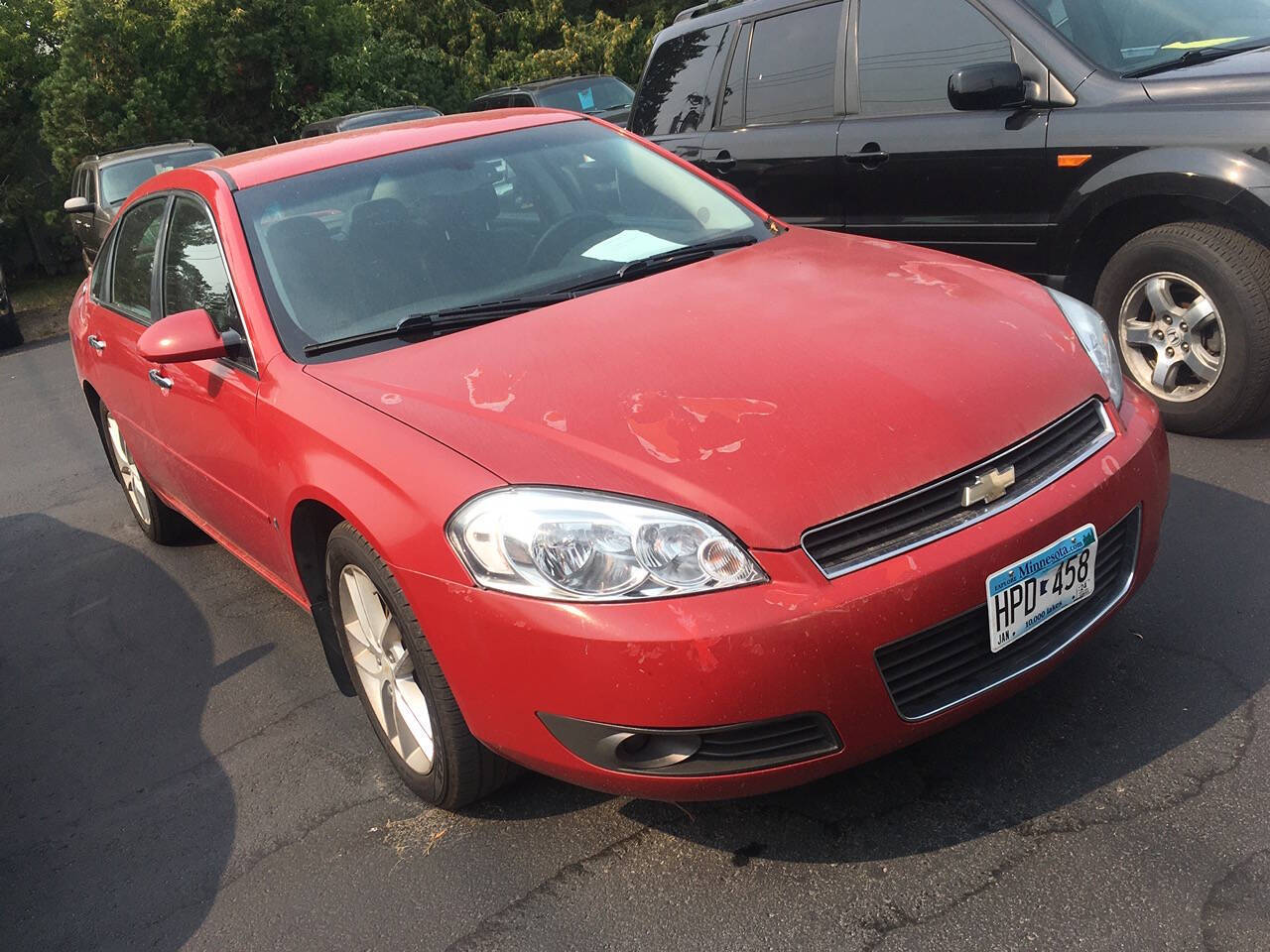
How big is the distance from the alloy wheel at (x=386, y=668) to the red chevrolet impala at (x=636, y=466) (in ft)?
0.04

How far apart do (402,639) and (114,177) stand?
513 inches

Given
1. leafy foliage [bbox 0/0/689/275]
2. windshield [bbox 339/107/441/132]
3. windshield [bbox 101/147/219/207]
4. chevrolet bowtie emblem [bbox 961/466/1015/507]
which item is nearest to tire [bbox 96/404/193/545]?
chevrolet bowtie emblem [bbox 961/466/1015/507]

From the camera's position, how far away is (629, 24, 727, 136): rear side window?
6.57 m

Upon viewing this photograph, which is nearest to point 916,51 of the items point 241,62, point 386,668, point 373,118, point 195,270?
point 195,270

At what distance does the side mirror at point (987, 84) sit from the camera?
4.74 metres

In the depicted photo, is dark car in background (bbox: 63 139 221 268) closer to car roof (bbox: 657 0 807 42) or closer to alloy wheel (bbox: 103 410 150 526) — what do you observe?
car roof (bbox: 657 0 807 42)

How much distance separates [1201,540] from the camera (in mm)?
3836

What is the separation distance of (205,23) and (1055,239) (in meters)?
19.5

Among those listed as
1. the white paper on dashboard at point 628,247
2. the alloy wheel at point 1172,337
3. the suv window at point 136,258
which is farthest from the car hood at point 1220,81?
the suv window at point 136,258

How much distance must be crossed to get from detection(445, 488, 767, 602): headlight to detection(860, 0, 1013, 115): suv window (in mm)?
3379

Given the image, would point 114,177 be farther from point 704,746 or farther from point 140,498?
point 704,746

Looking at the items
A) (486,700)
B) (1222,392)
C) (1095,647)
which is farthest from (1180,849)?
(1222,392)

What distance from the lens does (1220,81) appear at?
439 centimetres

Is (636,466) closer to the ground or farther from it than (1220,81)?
closer to the ground
